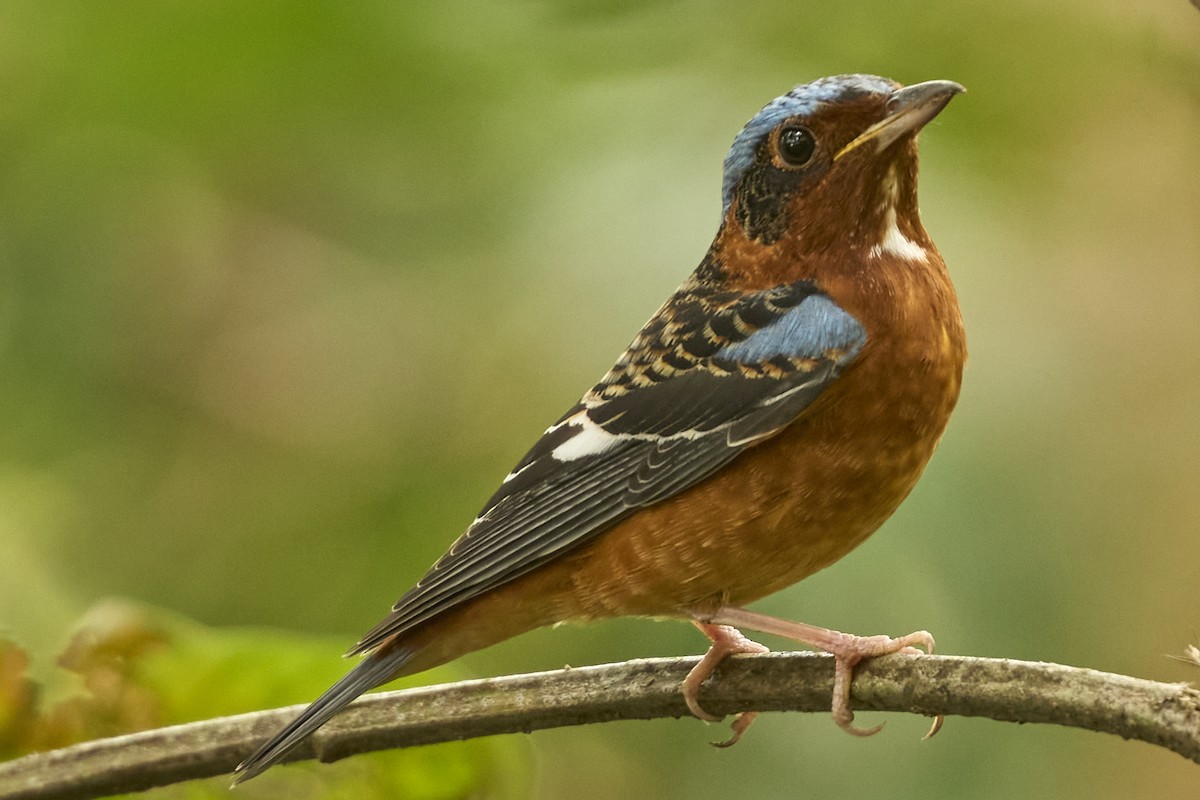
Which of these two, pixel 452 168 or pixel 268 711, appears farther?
pixel 452 168

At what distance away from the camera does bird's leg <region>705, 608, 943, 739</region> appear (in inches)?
117

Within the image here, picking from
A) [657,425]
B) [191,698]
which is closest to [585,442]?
[657,425]

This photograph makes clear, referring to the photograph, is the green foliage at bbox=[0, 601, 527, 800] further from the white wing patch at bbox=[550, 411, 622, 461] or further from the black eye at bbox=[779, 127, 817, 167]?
the black eye at bbox=[779, 127, 817, 167]

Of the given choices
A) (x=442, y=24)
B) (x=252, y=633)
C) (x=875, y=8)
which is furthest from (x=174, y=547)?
(x=875, y=8)

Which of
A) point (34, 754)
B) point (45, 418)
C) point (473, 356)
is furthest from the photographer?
point (473, 356)

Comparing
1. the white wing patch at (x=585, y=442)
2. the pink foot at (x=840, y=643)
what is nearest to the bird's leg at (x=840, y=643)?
the pink foot at (x=840, y=643)

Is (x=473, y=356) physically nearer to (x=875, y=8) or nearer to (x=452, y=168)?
(x=452, y=168)

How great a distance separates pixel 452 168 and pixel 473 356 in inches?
25.9

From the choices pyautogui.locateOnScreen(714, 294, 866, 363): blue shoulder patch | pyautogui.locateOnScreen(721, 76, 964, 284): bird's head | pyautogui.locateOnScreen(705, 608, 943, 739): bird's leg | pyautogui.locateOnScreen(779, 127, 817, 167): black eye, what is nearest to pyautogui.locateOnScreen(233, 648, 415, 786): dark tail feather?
pyautogui.locateOnScreen(705, 608, 943, 739): bird's leg

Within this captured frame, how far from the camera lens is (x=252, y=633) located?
3.27 metres

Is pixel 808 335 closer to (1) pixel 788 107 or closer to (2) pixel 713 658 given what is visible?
(1) pixel 788 107

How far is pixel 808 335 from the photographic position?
3.38m

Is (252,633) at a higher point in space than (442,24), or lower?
lower

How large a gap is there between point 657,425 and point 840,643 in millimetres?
752
